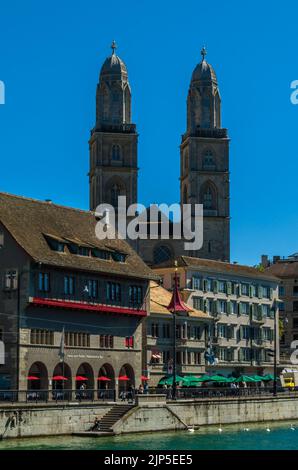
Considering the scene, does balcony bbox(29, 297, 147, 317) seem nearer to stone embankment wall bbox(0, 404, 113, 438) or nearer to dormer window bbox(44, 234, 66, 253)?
dormer window bbox(44, 234, 66, 253)

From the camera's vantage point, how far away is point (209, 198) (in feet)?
536

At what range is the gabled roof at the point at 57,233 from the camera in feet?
284

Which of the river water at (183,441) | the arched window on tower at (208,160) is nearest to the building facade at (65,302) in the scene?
the river water at (183,441)

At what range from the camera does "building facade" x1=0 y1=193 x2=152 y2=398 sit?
84375mm

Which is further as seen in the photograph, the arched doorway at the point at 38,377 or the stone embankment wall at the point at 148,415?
the arched doorway at the point at 38,377

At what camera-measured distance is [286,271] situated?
537 feet

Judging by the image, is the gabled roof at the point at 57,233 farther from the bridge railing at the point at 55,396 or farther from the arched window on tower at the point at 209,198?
the arched window on tower at the point at 209,198

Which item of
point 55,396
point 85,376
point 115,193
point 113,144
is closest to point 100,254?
point 85,376

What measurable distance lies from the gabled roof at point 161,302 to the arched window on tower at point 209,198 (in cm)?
4862

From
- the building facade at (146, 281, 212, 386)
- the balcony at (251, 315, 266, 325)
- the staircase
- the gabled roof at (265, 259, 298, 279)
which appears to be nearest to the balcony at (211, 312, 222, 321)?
the building facade at (146, 281, 212, 386)

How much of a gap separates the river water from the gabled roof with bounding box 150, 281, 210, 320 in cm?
2121

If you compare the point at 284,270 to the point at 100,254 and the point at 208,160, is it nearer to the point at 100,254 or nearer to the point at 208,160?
the point at 208,160

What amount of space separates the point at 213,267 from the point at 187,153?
159ft
